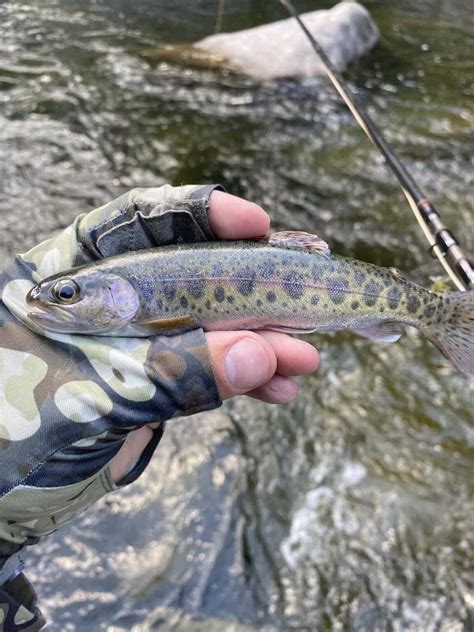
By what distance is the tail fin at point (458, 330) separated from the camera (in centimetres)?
236

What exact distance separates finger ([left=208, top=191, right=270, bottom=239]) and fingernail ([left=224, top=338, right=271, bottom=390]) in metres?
0.58

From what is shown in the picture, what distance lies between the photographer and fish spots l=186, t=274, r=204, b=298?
2.22 metres

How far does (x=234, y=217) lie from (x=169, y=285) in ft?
1.23

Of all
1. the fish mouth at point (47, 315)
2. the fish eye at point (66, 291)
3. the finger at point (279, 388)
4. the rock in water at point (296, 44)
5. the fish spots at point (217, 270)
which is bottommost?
the rock in water at point (296, 44)

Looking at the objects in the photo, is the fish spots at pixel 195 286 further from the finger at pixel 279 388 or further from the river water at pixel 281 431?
the river water at pixel 281 431

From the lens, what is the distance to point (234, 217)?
230cm

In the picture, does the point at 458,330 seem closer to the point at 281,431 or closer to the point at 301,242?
the point at 301,242

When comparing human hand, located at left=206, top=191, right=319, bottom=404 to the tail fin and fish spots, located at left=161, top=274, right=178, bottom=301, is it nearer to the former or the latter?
fish spots, located at left=161, top=274, right=178, bottom=301

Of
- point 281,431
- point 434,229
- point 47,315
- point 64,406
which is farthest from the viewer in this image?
point 281,431

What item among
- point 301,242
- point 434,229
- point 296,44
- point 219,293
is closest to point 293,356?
point 219,293

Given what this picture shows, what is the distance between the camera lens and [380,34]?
13188 mm

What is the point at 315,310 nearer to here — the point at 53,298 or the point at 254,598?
the point at 53,298

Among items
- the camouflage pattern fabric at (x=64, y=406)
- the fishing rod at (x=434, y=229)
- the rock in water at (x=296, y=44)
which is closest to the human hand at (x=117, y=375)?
the camouflage pattern fabric at (x=64, y=406)

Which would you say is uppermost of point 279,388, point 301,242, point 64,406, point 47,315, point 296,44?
point 301,242
